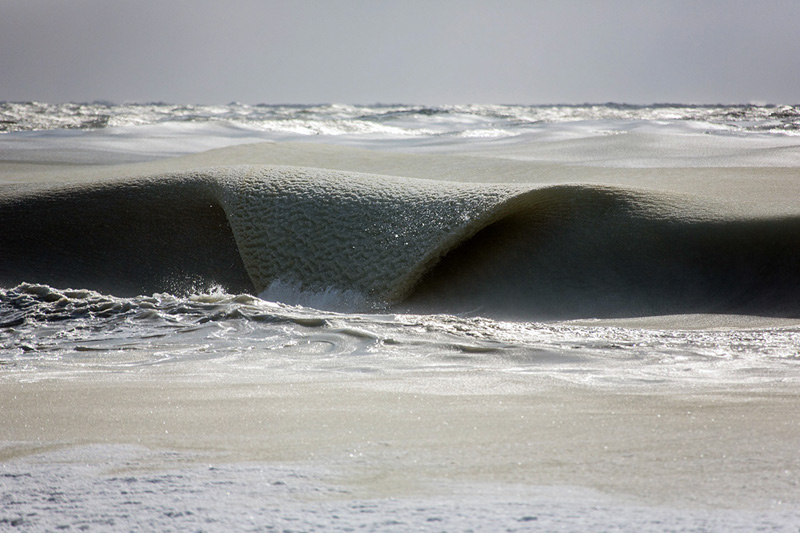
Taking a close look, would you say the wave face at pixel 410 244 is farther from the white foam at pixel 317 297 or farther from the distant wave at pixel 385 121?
the distant wave at pixel 385 121

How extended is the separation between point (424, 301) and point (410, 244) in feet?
0.63

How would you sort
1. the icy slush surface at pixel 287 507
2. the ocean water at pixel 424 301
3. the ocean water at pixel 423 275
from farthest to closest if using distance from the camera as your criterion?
the ocean water at pixel 423 275
the ocean water at pixel 424 301
the icy slush surface at pixel 287 507

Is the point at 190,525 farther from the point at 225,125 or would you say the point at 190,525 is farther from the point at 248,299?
the point at 225,125

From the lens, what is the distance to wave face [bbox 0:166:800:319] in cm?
233

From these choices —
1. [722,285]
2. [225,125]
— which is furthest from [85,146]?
[722,285]

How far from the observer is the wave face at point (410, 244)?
233cm

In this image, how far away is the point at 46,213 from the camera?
9.39 ft

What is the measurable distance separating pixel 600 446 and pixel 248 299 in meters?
1.23

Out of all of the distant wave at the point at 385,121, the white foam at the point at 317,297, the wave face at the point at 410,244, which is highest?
the distant wave at the point at 385,121

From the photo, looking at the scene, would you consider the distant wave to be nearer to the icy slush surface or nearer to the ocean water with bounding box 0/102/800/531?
the ocean water with bounding box 0/102/800/531

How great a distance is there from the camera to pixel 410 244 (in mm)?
2424

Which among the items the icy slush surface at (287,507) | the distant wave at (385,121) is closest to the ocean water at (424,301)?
the icy slush surface at (287,507)

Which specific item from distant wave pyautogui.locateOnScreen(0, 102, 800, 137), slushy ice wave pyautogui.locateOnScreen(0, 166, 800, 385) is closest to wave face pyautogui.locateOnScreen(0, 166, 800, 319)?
slushy ice wave pyautogui.locateOnScreen(0, 166, 800, 385)

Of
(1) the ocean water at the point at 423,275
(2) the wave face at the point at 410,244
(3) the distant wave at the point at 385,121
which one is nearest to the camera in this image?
(1) the ocean water at the point at 423,275
